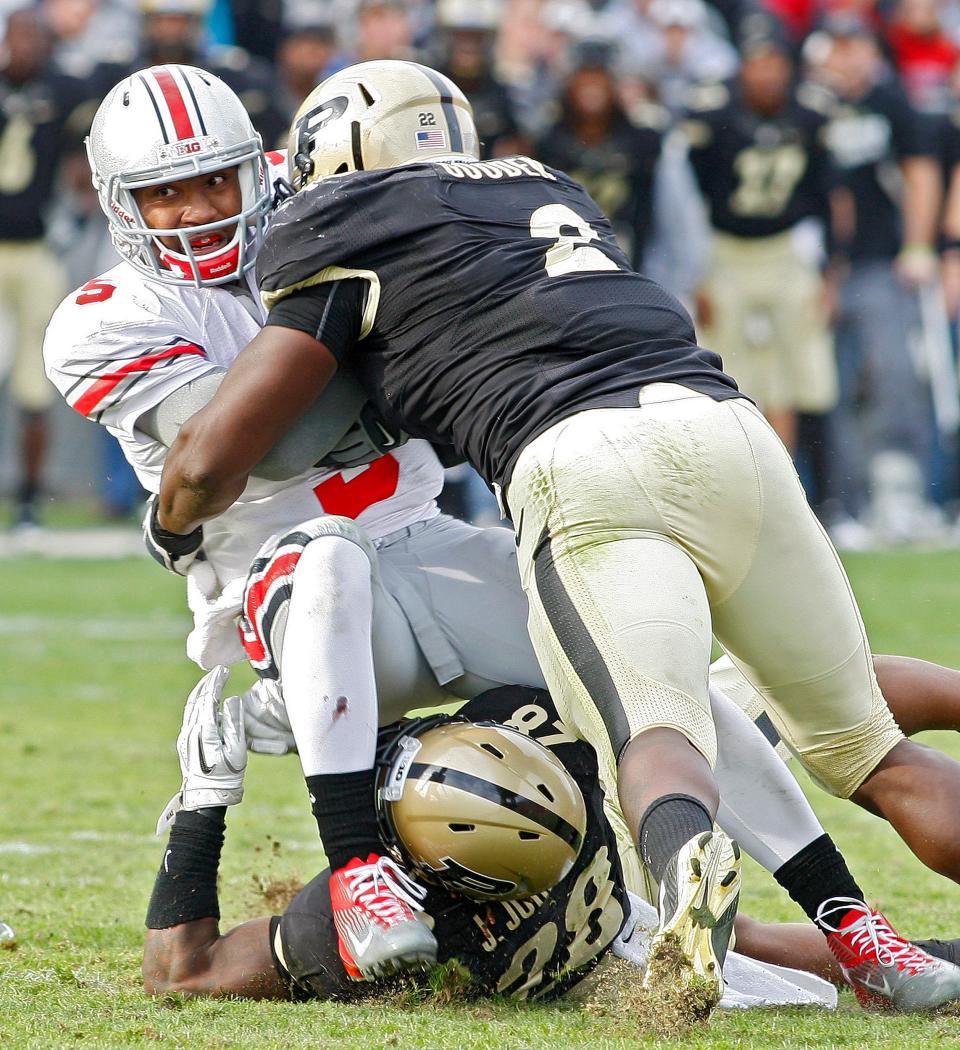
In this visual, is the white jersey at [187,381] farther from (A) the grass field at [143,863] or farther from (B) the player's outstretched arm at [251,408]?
(A) the grass field at [143,863]

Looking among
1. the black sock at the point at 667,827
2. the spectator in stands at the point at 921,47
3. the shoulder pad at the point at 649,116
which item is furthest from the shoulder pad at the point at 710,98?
the black sock at the point at 667,827

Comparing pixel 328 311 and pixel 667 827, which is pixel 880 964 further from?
pixel 328 311

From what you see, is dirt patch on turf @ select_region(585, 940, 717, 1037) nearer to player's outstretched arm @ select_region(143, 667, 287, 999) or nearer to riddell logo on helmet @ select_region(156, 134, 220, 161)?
player's outstretched arm @ select_region(143, 667, 287, 999)

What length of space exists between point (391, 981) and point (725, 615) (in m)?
0.75

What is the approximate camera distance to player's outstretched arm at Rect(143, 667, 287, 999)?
2.78m

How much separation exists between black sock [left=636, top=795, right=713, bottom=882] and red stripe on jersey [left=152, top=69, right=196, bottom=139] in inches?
65.0

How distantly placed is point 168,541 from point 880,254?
25.1ft

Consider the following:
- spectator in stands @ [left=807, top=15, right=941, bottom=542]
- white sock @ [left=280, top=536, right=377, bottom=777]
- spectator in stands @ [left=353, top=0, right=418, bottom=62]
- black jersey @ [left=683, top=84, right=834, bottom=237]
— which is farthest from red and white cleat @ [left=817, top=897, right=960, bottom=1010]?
spectator in stands @ [left=353, top=0, right=418, bottom=62]

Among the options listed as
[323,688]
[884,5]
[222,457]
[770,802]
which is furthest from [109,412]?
[884,5]

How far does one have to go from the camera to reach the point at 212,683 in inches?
118

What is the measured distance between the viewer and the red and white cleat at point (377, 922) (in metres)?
2.61

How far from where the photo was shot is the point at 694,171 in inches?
369

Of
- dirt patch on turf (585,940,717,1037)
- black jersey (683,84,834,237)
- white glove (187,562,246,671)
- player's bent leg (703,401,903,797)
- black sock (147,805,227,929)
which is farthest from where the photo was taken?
black jersey (683,84,834,237)

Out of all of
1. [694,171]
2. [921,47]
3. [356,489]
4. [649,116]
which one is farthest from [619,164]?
[356,489]
